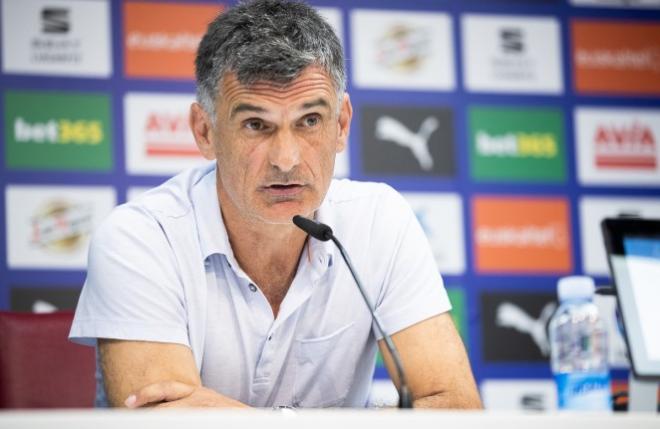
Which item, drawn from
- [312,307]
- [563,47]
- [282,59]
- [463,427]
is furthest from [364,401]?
[563,47]

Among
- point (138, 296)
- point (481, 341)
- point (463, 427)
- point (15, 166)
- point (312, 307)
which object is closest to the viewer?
point (463, 427)

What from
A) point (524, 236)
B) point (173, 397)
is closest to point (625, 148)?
point (524, 236)

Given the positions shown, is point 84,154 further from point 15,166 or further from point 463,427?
point 463,427

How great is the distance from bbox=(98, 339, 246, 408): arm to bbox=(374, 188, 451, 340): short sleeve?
43cm

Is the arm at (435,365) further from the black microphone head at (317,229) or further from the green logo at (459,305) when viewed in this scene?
the green logo at (459,305)

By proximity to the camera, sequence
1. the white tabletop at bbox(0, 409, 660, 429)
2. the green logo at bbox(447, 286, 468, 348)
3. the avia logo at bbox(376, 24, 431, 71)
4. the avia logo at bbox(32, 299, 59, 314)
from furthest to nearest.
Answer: the avia logo at bbox(376, 24, 431, 71) < the green logo at bbox(447, 286, 468, 348) < the avia logo at bbox(32, 299, 59, 314) < the white tabletop at bbox(0, 409, 660, 429)

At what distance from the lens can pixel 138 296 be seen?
1851 mm

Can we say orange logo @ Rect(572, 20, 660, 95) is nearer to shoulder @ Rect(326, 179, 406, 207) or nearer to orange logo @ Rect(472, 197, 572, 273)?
orange logo @ Rect(472, 197, 572, 273)

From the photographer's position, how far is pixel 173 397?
169 centimetres

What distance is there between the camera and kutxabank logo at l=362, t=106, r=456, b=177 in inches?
148

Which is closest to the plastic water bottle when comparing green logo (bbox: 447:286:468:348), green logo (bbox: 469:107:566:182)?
green logo (bbox: 447:286:468:348)

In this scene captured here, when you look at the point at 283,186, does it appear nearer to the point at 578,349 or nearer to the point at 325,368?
the point at 325,368

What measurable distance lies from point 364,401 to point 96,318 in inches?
25.1

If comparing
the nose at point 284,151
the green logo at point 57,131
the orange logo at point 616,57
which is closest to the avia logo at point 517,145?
the orange logo at point 616,57
